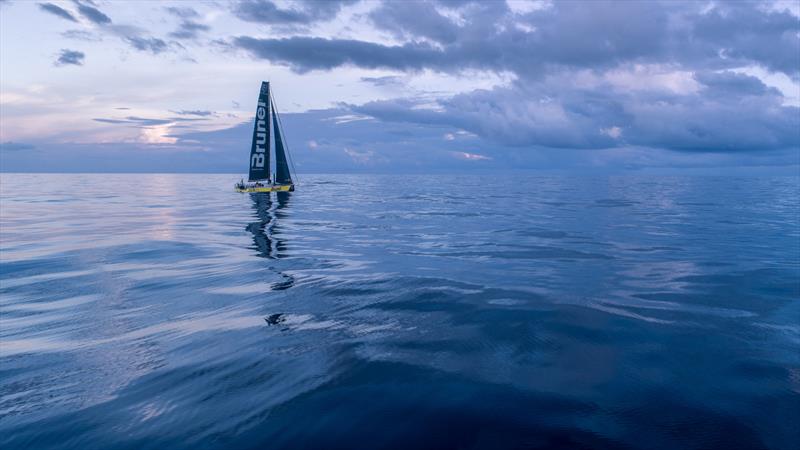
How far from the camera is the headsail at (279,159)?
7512cm

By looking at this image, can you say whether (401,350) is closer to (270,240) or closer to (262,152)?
(270,240)

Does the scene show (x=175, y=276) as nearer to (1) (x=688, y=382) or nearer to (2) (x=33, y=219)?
(1) (x=688, y=382)

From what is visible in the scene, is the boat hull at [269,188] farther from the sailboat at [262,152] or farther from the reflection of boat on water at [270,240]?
the reflection of boat on water at [270,240]

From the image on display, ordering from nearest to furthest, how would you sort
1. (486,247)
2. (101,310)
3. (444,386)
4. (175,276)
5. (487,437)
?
(487,437) < (444,386) < (101,310) < (175,276) < (486,247)

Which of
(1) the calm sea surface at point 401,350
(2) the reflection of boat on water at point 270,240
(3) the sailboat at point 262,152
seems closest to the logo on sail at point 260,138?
(3) the sailboat at point 262,152

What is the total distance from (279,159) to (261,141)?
6175mm

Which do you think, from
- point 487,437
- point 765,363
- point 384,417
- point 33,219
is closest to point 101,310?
point 384,417

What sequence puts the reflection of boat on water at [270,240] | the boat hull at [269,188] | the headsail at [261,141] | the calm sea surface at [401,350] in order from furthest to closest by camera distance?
the headsail at [261,141]
the boat hull at [269,188]
the reflection of boat on water at [270,240]
the calm sea surface at [401,350]

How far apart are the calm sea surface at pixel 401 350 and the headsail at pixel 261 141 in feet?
167

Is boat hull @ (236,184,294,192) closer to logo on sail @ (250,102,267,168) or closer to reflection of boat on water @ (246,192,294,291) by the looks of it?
logo on sail @ (250,102,267,168)

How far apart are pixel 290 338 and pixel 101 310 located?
6.32 meters

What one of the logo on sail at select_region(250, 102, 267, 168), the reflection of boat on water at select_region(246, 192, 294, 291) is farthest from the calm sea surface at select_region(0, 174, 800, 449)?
the logo on sail at select_region(250, 102, 267, 168)

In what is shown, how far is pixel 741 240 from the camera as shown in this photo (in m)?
25.3

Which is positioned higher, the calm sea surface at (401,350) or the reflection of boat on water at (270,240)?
the calm sea surface at (401,350)
